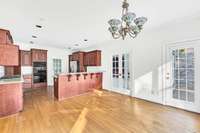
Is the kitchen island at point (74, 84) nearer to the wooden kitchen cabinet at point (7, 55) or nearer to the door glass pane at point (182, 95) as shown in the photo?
the wooden kitchen cabinet at point (7, 55)

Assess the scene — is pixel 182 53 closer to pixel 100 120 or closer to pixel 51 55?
pixel 100 120

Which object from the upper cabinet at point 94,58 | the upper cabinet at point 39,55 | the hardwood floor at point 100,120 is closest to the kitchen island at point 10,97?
the hardwood floor at point 100,120

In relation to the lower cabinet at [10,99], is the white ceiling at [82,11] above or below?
above

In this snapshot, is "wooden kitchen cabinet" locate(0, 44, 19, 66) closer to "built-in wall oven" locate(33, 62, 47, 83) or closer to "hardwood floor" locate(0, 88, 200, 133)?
"hardwood floor" locate(0, 88, 200, 133)

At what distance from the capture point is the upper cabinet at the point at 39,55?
7305mm

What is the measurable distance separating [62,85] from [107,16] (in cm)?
322

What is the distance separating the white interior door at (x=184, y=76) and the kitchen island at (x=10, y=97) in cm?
458

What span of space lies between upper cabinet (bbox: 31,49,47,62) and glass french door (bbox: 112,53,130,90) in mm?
4153

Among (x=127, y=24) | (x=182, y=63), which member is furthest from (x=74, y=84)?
(x=182, y=63)

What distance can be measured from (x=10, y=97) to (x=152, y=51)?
4693mm

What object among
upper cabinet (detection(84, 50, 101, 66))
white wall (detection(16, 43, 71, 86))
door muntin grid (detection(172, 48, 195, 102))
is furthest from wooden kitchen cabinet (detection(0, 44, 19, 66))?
door muntin grid (detection(172, 48, 195, 102))

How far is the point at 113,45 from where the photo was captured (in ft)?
21.7

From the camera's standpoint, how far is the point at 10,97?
3.52 metres

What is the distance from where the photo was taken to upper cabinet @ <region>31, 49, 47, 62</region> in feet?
A: 24.0
